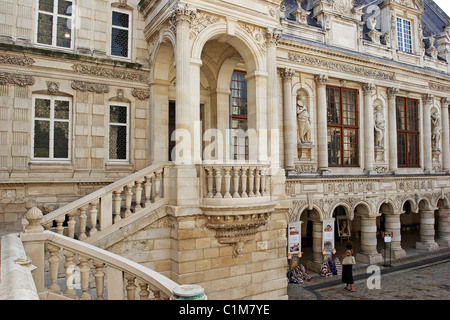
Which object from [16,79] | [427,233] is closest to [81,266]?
[16,79]

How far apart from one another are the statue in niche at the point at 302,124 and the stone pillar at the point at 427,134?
8.88 meters

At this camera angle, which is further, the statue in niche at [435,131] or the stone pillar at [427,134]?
the statue in niche at [435,131]

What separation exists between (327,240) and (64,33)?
13002 mm

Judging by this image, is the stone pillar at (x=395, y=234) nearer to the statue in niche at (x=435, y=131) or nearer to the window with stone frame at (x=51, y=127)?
the statue in niche at (x=435, y=131)

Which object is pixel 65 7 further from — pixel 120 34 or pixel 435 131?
pixel 435 131

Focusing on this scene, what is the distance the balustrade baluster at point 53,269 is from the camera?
5250 mm

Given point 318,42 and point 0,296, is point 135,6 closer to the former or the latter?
point 318,42

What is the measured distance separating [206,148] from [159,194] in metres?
3.88

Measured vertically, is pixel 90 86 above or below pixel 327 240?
above

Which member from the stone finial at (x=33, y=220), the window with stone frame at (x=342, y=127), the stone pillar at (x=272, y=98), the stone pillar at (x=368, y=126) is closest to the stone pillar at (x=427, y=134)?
the stone pillar at (x=368, y=126)

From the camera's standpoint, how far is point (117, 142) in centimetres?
1117
